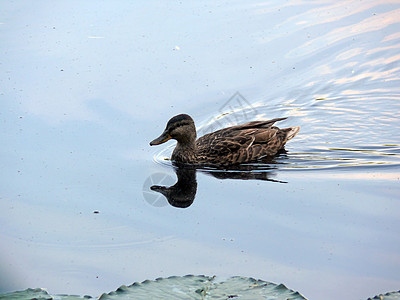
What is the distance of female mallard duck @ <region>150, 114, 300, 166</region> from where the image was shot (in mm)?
9281

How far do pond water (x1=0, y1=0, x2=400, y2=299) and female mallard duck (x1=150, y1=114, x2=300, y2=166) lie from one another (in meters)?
0.26

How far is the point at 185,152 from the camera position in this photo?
9.47 m

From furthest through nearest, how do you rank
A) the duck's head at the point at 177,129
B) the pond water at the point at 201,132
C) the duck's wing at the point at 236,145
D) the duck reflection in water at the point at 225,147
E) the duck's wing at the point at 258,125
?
the duck's wing at the point at 258,125 < the duck's wing at the point at 236,145 < the duck's head at the point at 177,129 < the duck reflection in water at the point at 225,147 < the pond water at the point at 201,132

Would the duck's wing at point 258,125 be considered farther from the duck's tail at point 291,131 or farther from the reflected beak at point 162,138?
the reflected beak at point 162,138

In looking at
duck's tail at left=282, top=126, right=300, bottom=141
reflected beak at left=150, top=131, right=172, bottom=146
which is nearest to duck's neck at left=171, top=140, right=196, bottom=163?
reflected beak at left=150, top=131, right=172, bottom=146

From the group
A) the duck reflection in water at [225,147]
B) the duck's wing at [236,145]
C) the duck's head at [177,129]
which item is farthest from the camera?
the duck's wing at [236,145]

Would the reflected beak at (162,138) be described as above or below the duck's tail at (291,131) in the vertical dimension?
below

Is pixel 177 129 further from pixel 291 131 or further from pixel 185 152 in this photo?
pixel 291 131

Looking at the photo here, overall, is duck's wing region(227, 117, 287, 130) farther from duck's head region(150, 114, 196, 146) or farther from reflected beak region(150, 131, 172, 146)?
reflected beak region(150, 131, 172, 146)

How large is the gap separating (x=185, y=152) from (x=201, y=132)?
3.34 ft

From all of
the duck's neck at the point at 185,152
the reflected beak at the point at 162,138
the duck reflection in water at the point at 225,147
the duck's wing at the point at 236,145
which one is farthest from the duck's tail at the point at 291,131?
the reflected beak at the point at 162,138

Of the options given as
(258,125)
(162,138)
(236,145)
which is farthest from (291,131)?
(162,138)

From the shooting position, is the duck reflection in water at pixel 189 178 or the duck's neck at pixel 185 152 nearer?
the duck reflection in water at pixel 189 178

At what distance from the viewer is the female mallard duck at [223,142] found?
9.28 meters
